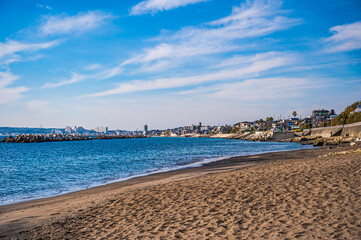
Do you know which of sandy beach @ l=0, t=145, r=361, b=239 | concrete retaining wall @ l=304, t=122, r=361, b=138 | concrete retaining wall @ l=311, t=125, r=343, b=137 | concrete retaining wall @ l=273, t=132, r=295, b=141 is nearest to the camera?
sandy beach @ l=0, t=145, r=361, b=239

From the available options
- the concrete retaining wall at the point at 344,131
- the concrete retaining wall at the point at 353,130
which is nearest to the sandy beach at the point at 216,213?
the concrete retaining wall at the point at 353,130

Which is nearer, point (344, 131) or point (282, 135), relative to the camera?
point (344, 131)

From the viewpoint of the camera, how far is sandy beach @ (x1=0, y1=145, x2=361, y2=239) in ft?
21.4

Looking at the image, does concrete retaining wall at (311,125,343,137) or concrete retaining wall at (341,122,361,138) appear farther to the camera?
concrete retaining wall at (311,125,343,137)

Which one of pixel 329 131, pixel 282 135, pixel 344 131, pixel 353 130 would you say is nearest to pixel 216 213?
pixel 353 130

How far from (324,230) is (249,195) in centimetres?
388

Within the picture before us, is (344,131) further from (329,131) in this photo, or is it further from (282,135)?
(282,135)

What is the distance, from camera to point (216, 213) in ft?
26.7

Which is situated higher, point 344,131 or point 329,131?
point 344,131

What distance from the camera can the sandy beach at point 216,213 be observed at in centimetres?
653

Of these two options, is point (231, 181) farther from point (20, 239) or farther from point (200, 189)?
point (20, 239)

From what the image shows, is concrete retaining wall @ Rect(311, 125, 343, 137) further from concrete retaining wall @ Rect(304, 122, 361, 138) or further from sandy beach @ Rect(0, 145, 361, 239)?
sandy beach @ Rect(0, 145, 361, 239)

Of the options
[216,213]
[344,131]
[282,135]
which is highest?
[344,131]

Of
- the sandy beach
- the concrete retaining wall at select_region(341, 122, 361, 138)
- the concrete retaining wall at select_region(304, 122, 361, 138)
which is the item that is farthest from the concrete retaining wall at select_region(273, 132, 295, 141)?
the sandy beach
